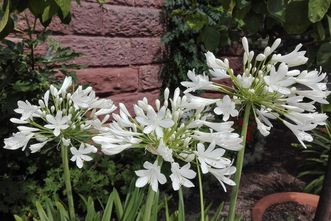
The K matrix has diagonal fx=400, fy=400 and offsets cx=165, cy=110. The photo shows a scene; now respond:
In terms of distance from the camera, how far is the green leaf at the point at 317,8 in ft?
3.71

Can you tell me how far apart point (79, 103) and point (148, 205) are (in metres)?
0.35

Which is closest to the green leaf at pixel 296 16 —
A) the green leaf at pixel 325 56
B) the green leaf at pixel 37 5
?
the green leaf at pixel 325 56

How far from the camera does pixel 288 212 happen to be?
94.2 inches

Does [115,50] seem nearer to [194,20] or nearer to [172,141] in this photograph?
[194,20]

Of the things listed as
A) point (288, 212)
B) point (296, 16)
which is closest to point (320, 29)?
point (296, 16)

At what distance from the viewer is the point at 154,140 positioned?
2.96 feet

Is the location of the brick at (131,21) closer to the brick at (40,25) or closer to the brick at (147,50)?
the brick at (147,50)

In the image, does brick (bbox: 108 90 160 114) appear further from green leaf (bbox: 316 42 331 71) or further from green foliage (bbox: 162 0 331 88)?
green leaf (bbox: 316 42 331 71)

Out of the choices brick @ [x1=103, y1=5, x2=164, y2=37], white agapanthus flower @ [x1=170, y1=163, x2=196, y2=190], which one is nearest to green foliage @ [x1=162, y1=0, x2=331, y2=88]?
brick @ [x1=103, y1=5, x2=164, y2=37]

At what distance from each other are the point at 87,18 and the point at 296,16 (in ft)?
6.07

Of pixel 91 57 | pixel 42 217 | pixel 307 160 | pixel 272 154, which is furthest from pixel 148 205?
pixel 272 154

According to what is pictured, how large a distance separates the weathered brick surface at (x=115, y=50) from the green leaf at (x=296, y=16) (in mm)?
1723

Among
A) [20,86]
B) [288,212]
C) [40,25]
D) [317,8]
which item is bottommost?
[288,212]

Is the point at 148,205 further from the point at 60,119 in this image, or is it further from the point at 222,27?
the point at 222,27
